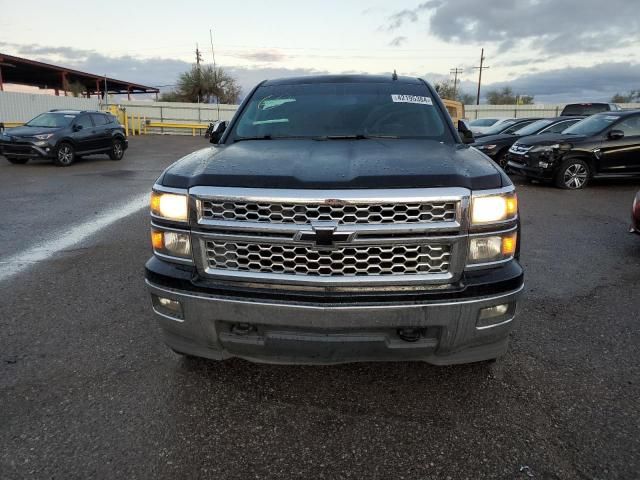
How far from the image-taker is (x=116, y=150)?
16.3m

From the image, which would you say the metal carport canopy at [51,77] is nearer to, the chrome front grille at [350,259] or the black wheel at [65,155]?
the black wheel at [65,155]

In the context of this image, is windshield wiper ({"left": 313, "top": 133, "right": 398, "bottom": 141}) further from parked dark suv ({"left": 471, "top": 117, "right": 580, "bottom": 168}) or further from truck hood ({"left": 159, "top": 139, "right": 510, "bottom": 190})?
parked dark suv ({"left": 471, "top": 117, "right": 580, "bottom": 168})

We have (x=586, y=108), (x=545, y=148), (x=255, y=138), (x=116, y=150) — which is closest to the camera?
(x=255, y=138)

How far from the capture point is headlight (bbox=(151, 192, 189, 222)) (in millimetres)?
2338

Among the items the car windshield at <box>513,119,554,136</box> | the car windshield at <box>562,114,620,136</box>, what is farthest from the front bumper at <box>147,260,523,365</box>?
the car windshield at <box>513,119,554,136</box>

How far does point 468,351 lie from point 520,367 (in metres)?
0.81

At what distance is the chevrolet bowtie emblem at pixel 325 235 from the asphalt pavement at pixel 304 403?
958 mm

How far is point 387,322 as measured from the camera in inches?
85.8

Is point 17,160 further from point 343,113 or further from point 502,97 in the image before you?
point 502,97

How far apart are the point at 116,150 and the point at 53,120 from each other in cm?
222

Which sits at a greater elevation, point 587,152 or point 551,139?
point 551,139

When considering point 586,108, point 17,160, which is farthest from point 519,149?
point 17,160

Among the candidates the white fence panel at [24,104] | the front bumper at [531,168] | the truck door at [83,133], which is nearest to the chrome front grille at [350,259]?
the front bumper at [531,168]

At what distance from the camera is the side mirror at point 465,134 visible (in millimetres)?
3633
